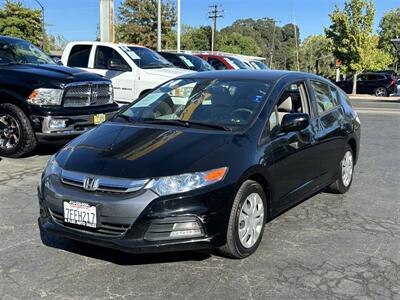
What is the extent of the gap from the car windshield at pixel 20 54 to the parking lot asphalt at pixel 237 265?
386 centimetres

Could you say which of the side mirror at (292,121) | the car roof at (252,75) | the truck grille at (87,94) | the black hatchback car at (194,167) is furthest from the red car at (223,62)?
the side mirror at (292,121)

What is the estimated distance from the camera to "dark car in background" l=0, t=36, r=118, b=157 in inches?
305

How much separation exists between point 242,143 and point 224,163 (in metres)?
0.35

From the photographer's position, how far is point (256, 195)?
4.19 meters

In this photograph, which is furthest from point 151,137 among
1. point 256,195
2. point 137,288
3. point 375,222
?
point 375,222

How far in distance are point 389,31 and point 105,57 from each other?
201 ft

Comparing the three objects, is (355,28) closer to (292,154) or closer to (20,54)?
(20,54)

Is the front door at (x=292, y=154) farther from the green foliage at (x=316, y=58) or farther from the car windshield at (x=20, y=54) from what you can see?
the green foliage at (x=316, y=58)

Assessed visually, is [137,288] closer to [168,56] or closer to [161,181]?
[161,181]

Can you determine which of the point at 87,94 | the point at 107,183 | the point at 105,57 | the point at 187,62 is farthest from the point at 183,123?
the point at 187,62

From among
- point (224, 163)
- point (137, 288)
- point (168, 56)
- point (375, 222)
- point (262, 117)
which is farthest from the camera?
point (168, 56)

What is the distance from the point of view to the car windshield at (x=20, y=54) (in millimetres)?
8742

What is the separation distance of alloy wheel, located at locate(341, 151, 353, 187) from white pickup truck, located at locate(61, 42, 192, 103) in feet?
18.3

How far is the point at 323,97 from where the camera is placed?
19.1 ft
